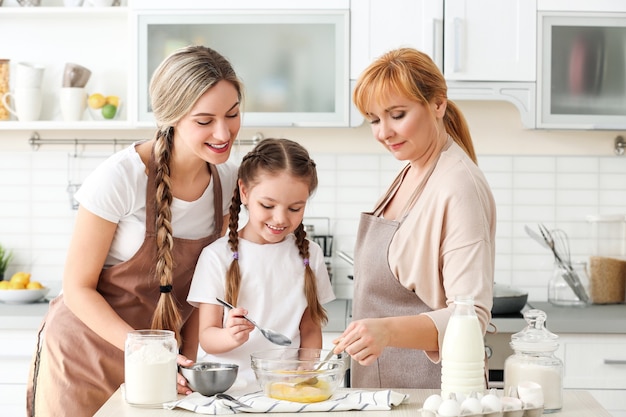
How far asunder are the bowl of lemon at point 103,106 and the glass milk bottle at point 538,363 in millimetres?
2385

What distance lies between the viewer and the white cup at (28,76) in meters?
3.66

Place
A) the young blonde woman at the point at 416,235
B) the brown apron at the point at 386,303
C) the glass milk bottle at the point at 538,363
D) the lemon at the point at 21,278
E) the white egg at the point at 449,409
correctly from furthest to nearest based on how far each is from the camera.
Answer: the lemon at the point at 21,278 → the brown apron at the point at 386,303 → the young blonde woman at the point at 416,235 → the glass milk bottle at the point at 538,363 → the white egg at the point at 449,409

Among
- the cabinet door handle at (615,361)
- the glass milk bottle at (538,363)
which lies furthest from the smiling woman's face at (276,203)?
the cabinet door handle at (615,361)

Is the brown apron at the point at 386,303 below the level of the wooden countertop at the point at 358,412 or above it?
above

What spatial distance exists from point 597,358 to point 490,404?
1.87 metres

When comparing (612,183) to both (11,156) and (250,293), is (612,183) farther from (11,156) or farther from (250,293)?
(11,156)

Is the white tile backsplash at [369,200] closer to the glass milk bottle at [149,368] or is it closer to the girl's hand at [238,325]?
the girl's hand at [238,325]

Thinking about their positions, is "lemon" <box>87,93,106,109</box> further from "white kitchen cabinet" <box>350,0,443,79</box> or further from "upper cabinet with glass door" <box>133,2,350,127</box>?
"white kitchen cabinet" <box>350,0,443,79</box>

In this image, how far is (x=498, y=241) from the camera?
387cm

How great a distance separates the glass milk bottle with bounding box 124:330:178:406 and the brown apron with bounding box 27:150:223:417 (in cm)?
40

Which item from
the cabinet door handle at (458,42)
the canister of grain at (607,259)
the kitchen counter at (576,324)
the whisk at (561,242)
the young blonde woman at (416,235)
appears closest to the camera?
the young blonde woman at (416,235)

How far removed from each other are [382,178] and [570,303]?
3.07ft

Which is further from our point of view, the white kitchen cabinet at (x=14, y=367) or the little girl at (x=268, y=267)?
the white kitchen cabinet at (x=14, y=367)

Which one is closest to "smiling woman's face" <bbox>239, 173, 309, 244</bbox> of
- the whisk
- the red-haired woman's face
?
the red-haired woman's face
